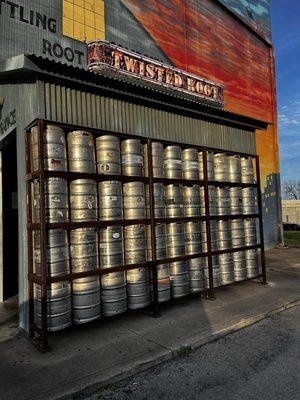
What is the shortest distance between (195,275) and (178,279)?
0.59 m

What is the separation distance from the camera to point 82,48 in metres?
12.5

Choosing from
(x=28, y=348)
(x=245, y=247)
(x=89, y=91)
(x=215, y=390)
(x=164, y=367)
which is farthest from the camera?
(x=245, y=247)

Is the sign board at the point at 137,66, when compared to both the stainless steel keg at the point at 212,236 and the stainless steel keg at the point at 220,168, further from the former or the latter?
the stainless steel keg at the point at 212,236

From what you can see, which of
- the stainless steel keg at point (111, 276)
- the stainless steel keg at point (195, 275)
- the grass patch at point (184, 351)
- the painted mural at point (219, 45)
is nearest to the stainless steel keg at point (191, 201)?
the stainless steel keg at point (195, 275)

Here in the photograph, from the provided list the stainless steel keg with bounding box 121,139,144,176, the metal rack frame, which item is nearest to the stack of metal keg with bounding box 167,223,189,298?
the metal rack frame

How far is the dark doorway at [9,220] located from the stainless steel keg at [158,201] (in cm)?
437

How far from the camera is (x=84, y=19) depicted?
12.6 meters

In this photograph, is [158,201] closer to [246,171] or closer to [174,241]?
[174,241]

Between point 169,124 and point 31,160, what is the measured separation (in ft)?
11.8

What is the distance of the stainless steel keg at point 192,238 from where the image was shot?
8.49 meters

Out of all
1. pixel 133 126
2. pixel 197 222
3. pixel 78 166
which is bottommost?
pixel 197 222

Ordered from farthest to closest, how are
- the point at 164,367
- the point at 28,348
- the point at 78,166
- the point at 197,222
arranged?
1. the point at 197,222
2. the point at 78,166
3. the point at 28,348
4. the point at 164,367

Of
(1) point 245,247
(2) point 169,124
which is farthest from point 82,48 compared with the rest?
(1) point 245,247

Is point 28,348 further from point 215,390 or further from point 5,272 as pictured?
point 5,272
